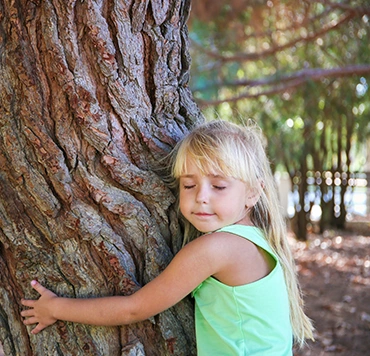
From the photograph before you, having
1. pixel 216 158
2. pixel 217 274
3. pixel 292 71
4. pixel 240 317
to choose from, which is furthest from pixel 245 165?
pixel 292 71

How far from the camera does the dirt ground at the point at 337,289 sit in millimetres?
4562

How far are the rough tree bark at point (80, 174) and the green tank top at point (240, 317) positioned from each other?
9cm

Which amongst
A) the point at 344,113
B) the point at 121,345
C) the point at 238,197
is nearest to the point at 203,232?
the point at 238,197

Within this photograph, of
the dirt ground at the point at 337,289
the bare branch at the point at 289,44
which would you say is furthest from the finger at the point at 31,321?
the bare branch at the point at 289,44

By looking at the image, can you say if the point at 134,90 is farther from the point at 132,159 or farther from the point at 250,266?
the point at 250,266

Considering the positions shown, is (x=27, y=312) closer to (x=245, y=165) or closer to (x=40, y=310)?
(x=40, y=310)

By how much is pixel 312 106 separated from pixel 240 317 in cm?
575

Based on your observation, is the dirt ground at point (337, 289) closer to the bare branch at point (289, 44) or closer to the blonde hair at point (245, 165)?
the blonde hair at point (245, 165)

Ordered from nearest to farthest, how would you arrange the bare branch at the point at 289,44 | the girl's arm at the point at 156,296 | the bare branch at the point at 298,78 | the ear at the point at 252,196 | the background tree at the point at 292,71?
the girl's arm at the point at 156,296 → the ear at the point at 252,196 → the bare branch at the point at 298,78 → the bare branch at the point at 289,44 → the background tree at the point at 292,71

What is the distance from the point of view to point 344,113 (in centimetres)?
728

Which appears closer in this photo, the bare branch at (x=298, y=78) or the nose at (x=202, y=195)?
the nose at (x=202, y=195)

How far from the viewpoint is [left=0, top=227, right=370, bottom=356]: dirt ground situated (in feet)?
15.0

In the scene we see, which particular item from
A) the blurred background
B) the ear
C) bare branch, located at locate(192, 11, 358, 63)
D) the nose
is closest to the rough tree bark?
the nose

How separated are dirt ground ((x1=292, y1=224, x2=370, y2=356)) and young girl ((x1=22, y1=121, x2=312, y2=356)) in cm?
190
